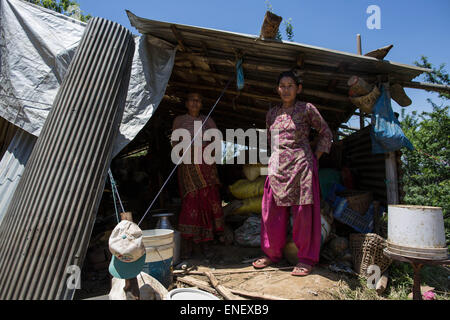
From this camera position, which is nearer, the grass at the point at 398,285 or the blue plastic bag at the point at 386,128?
the grass at the point at 398,285

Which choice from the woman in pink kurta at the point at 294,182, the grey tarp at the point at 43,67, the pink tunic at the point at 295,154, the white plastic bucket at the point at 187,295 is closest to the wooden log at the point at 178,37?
the grey tarp at the point at 43,67

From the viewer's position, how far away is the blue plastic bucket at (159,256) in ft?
7.95

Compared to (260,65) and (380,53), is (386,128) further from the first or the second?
(260,65)

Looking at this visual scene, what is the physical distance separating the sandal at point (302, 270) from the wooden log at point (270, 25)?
255 centimetres

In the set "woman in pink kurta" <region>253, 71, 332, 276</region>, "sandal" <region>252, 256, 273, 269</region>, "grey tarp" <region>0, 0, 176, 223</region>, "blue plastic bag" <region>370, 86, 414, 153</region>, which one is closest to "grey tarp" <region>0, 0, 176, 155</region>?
"grey tarp" <region>0, 0, 176, 223</region>

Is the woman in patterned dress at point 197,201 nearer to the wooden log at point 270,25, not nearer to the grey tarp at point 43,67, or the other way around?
the grey tarp at point 43,67

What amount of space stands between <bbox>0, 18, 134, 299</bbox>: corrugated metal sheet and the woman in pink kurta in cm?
179

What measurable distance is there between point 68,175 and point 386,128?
348cm

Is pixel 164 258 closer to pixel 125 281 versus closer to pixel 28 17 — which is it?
pixel 125 281

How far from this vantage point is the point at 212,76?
160 inches

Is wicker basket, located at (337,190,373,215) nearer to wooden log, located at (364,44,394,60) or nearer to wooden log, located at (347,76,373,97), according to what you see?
wooden log, located at (347,76,373,97)

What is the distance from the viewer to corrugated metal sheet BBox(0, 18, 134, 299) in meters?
2.02
